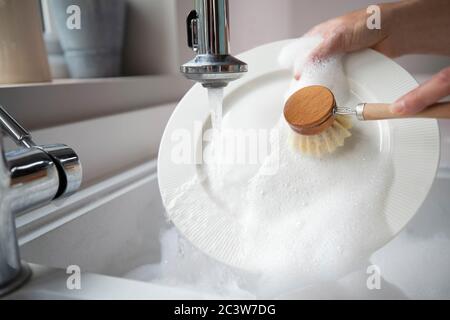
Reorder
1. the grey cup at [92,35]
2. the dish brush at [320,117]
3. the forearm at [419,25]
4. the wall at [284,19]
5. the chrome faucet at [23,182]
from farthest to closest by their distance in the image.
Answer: the wall at [284,19], the grey cup at [92,35], the forearm at [419,25], the dish brush at [320,117], the chrome faucet at [23,182]

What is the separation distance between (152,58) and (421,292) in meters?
0.72

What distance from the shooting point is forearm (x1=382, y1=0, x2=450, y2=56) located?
538mm

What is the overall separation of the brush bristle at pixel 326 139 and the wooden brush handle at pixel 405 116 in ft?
0.18

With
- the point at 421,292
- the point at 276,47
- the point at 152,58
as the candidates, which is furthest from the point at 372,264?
the point at 152,58

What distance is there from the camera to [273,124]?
52 centimetres

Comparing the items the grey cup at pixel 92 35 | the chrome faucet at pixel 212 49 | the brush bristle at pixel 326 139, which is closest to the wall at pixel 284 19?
the grey cup at pixel 92 35

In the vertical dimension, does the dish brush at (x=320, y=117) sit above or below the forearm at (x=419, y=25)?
below

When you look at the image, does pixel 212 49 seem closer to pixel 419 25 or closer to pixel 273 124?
pixel 273 124

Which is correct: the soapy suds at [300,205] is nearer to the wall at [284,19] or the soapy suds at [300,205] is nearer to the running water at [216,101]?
the running water at [216,101]

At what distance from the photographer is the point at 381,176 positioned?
1.41 feet

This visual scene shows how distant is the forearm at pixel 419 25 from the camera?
538 mm

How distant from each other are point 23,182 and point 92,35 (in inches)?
23.9

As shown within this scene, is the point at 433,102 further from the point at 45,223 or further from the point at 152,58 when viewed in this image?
the point at 152,58

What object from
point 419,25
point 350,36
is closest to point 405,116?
point 350,36
